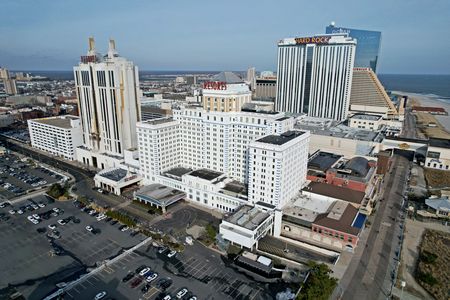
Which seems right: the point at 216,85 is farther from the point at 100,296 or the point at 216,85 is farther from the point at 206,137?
the point at 100,296

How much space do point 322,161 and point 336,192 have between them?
29.7m

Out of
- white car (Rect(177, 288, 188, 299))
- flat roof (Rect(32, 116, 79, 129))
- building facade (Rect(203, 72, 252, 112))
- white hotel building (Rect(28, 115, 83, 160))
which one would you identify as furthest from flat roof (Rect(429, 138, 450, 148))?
flat roof (Rect(32, 116, 79, 129))

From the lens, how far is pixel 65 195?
110m

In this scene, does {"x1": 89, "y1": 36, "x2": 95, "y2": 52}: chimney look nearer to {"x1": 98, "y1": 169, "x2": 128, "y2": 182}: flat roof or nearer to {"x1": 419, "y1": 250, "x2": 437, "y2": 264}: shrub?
{"x1": 98, "y1": 169, "x2": 128, "y2": 182}: flat roof

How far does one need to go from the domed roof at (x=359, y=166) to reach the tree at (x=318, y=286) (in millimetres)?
58730

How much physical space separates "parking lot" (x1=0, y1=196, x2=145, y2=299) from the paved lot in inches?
261

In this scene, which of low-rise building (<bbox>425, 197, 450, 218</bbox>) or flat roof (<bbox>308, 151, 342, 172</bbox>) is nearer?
low-rise building (<bbox>425, 197, 450, 218</bbox>)

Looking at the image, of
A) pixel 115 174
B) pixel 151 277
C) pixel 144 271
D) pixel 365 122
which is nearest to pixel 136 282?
pixel 151 277

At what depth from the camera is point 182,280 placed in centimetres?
6731

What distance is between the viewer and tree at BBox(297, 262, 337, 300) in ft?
184

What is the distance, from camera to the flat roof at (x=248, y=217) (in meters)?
79.3

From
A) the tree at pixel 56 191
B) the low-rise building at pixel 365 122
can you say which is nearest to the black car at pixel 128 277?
the tree at pixel 56 191

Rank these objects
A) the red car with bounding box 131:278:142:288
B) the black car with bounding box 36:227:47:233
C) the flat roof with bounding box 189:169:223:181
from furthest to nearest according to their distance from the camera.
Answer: the flat roof with bounding box 189:169:223:181
the black car with bounding box 36:227:47:233
the red car with bounding box 131:278:142:288

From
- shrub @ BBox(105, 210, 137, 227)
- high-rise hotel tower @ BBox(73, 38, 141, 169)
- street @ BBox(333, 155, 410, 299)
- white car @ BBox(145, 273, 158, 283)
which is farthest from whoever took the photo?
high-rise hotel tower @ BBox(73, 38, 141, 169)
